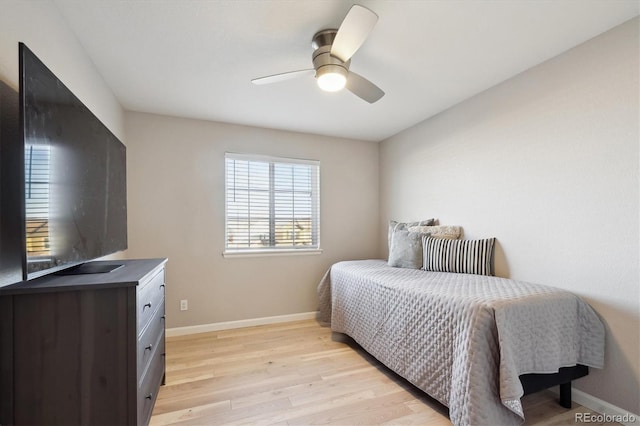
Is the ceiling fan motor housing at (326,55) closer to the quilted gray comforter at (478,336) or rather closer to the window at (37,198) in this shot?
the window at (37,198)

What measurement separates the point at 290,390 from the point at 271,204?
6.70ft

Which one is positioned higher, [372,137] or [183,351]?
[372,137]

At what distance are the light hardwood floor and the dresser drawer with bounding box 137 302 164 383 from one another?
0.43 meters

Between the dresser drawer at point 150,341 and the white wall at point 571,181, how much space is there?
2589 mm

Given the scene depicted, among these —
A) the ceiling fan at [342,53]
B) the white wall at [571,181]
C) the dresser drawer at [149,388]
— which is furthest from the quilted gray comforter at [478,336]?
the dresser drawer at [149,388]

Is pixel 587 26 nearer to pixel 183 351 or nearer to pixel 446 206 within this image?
pixel 446 206

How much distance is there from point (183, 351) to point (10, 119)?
2.28 metres

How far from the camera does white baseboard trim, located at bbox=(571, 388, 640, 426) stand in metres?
1.66

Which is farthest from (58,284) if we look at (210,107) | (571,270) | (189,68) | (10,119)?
(571,270)

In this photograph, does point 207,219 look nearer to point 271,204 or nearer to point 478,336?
point 271,204

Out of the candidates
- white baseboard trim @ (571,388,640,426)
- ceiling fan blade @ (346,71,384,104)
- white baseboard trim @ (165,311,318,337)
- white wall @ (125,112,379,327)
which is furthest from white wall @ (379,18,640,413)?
white baseboard trim @ (165,311,318,337)

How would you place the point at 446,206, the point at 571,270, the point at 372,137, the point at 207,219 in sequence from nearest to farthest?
the point at 571,270 → the point at 446,206 → the point at 207,219 → the point at 372,137

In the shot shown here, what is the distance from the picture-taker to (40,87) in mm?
1070

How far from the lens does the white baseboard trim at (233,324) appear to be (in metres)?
3.08
